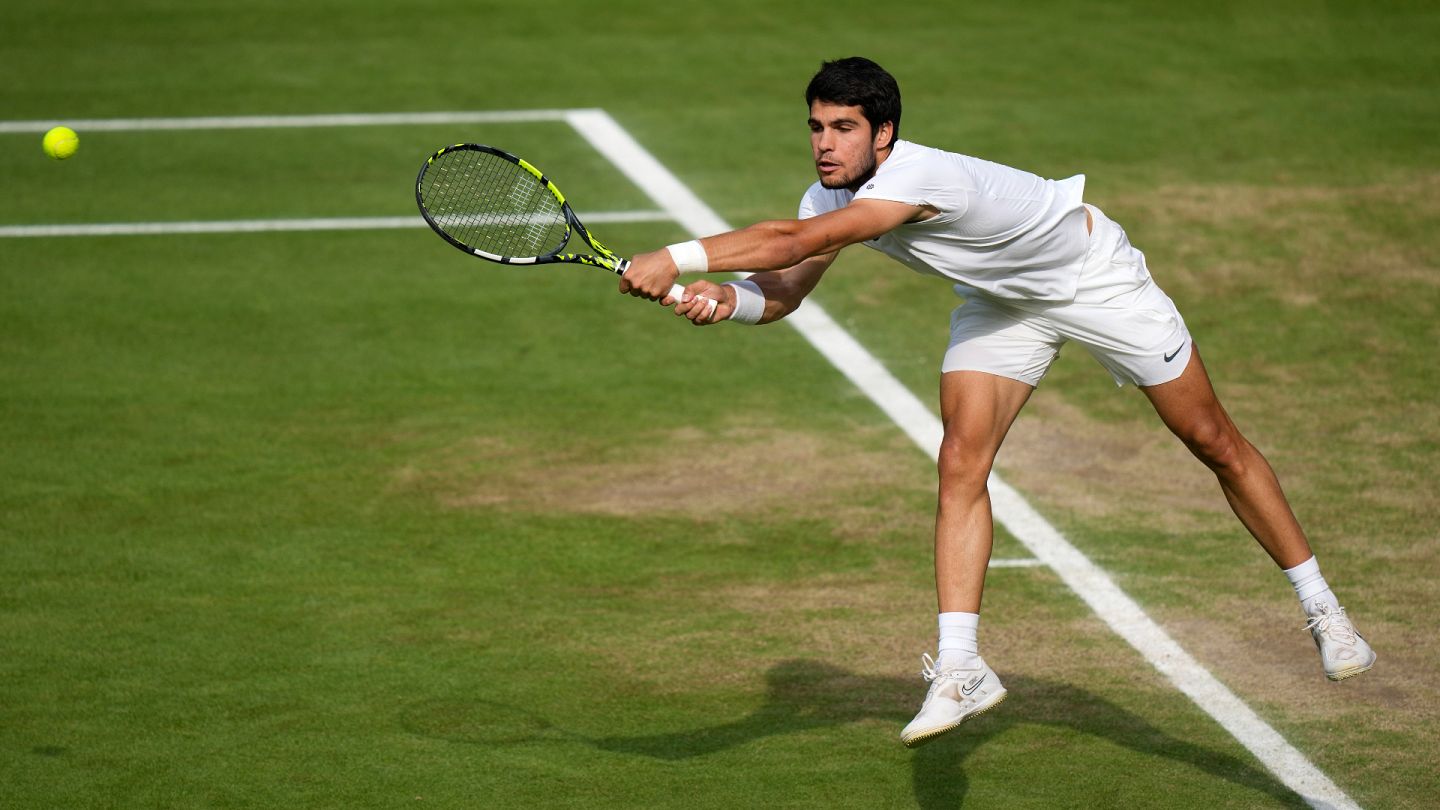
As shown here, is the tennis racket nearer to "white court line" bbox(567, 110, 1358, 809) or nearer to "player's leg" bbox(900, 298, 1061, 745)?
"player's leg" bbox(900, 298, 1061, 745)

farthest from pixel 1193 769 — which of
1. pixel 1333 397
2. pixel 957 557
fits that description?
pixel 1333 397

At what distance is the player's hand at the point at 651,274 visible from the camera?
5.92 m

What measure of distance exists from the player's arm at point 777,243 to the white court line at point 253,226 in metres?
7.05

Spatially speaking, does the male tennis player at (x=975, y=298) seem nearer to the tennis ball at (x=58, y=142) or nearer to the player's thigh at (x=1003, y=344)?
the player's thigh at (x=1003, y=344)

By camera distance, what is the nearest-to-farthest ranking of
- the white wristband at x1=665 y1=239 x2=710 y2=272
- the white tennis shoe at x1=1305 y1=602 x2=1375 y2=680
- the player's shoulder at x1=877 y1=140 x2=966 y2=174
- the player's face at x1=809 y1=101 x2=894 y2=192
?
the white wristband at x1=665 y1=239 x2=710 y2=272
the player's shoulder at x1=877 y1=140 x2=966 y2=174
the player's face at x1=809 y1=101 x2=894 y2=192
the white tennis shoe at x1=1305 y1=602 x2=1375 y2=680

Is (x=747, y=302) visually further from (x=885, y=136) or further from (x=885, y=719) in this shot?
→ (x=885, y=719)

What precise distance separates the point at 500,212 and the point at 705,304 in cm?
205

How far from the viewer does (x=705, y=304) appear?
634 cm

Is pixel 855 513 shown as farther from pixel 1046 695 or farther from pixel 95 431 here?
pixel 95 431

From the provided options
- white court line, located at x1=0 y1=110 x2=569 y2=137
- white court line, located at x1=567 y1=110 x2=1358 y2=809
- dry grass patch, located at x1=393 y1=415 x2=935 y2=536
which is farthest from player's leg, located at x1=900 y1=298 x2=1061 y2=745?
white court line, located at x1=0 y1=110 x2=569 y2=137

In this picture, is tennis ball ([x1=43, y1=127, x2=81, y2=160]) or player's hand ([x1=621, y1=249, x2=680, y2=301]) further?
tennis ball ([x1=43, y1=127, x2=81, y2=160])

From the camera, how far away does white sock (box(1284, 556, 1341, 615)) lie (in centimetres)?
658

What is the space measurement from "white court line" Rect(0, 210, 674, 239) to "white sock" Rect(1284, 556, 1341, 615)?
7022 mm

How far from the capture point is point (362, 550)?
27.7 feet
